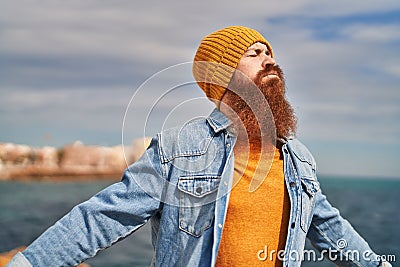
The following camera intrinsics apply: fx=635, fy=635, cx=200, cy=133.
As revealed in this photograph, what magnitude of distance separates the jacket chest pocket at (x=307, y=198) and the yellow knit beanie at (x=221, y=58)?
520mm

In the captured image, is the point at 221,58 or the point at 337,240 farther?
the point at 337,240

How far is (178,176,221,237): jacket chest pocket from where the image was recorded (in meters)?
2.42

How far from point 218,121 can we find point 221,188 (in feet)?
0.96

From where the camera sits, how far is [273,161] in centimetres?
268

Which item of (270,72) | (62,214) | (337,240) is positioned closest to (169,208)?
(270,72)

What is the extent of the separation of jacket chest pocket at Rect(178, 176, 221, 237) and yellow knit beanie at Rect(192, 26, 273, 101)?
414 millimetres

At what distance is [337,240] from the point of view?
291 cm

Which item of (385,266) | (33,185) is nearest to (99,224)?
(385,266)

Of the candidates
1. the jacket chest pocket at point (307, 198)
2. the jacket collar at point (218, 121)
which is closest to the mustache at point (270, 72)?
the jacket collar at point (218, 121)

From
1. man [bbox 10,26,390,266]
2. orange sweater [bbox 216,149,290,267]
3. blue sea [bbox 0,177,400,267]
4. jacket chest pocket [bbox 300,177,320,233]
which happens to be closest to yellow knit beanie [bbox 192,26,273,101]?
man [bbox 10,26,390,266]

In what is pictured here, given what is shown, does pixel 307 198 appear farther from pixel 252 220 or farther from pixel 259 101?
pixel 259 101

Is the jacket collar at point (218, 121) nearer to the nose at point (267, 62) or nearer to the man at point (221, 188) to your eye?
the man at point (221, 188)

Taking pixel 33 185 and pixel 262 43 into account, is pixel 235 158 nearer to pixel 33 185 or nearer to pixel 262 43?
pixel 262 43

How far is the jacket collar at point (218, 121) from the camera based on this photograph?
2.55 metres
